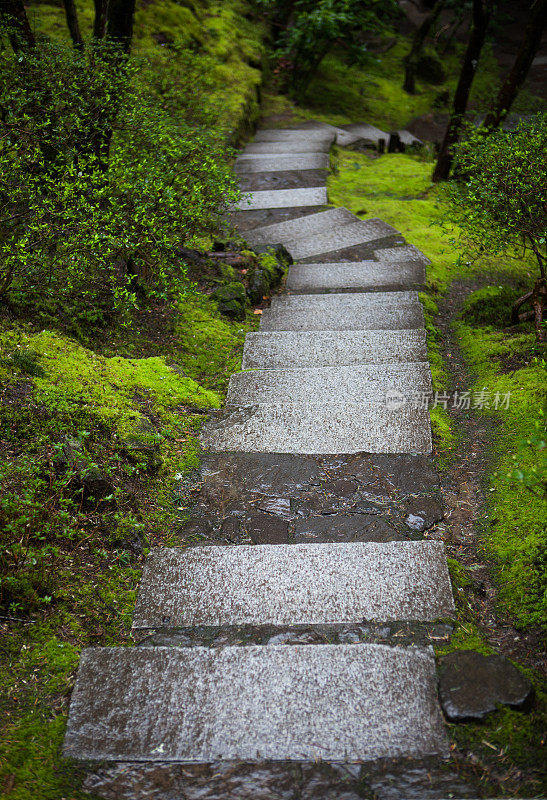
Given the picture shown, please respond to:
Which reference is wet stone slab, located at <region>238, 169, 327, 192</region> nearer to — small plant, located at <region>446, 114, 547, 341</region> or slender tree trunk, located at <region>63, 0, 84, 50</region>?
slender tree trunk, located at <region>63, 0, 84, 50</region>

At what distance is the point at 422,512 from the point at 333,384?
1320mm

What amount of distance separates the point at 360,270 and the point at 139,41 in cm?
619

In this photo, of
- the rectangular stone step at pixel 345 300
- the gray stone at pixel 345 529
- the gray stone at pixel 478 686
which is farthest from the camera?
the rectangular stone step at pixel 345 300

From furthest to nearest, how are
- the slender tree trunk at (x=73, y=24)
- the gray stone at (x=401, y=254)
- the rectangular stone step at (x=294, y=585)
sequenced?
the gray stone at (x=401, y=254) → the slender tree trunk at (x=73, y=24) → the rectangular stone step at (x=294, y=585)

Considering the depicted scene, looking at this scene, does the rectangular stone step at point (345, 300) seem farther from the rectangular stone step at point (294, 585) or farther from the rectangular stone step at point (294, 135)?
the rectangular stone step at point (294, 135)

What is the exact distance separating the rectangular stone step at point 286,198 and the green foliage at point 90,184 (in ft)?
9.11

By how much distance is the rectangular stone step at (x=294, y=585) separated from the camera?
2797 mm

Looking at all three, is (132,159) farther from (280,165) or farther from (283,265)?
(280,165)

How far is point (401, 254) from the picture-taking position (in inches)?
281

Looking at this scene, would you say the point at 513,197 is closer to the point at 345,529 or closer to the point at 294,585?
the point at 345,529

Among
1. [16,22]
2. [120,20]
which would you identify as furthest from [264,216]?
[16,22]

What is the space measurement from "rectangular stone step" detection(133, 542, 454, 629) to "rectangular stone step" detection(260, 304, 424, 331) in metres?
2.84

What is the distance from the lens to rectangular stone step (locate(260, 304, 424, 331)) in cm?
559

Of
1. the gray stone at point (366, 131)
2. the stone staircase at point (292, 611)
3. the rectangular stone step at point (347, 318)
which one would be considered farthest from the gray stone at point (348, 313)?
the gray stone at point (366, 131)
